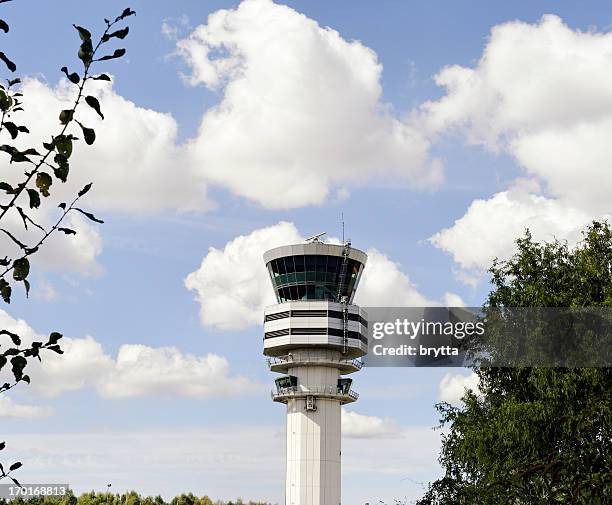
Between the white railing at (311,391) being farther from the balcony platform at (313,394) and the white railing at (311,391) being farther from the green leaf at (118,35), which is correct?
the green leaf at (118,35)

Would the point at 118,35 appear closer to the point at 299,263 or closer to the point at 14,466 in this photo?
the point at 14,466

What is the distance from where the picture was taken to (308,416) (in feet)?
289

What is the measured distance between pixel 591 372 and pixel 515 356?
13.7 feet

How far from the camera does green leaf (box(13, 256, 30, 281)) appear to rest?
17.9ft

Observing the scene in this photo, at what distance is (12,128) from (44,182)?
16.4 inches

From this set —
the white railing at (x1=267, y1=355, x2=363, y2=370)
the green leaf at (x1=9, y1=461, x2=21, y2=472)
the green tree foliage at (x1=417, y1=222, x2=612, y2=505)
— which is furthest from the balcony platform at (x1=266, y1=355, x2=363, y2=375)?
the green leaf at (x1=9, y1=461, x2=21, y2=472)

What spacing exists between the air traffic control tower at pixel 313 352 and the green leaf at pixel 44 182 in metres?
81.7

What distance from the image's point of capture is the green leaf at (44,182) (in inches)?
213

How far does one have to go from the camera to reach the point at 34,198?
17.5ft

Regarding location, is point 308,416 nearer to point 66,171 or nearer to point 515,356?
point 515,356

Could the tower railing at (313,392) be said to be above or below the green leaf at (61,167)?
above

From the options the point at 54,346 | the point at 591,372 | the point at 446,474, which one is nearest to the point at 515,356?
the point at 591,372

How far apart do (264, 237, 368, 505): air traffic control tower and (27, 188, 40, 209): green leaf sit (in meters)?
81.8

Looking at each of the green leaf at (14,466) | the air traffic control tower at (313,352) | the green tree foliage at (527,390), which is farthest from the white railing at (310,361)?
the green leaf at (14,466)
